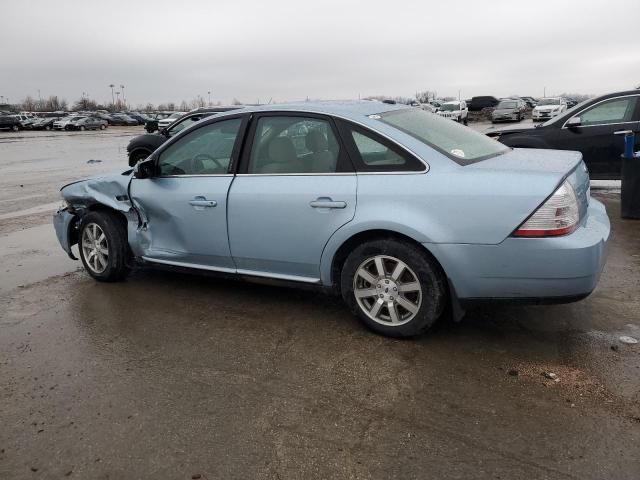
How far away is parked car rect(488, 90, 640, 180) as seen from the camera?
27.9ft

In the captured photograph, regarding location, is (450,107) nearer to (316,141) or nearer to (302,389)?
(316,141)

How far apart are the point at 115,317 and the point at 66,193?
5.42ft

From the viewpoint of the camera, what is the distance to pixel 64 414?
10.0ft

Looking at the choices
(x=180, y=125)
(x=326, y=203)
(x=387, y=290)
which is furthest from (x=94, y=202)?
(x=180, y=125)

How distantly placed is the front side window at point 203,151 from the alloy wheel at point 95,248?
973 millimetres

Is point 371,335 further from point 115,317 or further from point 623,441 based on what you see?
point 115,317

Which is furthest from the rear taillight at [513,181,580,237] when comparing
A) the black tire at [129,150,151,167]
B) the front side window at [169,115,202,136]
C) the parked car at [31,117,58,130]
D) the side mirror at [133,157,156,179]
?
the parked car at [31,117,58,130]

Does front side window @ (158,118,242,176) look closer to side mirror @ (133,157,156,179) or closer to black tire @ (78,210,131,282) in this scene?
side mirror @ (133,157,156,179)

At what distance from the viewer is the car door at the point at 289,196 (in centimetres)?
386

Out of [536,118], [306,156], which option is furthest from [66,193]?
[536,118]

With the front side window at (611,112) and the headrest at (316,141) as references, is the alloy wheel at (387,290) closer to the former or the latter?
the headrest at (316,141)

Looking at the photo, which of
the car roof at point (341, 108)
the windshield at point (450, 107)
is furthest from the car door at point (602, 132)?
the windshield at point (450, 107)

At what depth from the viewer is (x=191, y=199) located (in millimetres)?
4504

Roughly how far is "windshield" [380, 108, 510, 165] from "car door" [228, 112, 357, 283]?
0.52 metres
